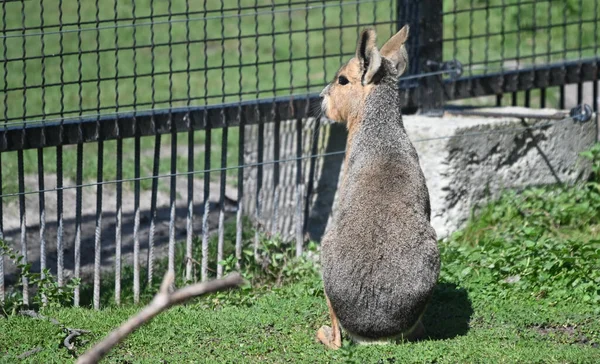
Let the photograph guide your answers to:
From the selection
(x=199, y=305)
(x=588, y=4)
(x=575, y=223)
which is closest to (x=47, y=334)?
(x=199, y=305)

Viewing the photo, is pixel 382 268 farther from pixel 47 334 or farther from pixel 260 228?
pixel 260 228

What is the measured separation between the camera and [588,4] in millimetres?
15508

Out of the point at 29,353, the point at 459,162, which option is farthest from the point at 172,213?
the point at 459,162

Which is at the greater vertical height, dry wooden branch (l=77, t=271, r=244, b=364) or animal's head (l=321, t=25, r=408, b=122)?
animal's head (l=321, t=25, r=408, b=122)

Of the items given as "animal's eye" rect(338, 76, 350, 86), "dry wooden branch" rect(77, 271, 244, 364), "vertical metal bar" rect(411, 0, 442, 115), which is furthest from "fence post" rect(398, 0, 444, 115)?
"dry wooden branch" rect(77, 271, 244, 364)

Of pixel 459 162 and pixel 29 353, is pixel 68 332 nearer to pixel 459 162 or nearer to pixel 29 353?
pixel 29 353

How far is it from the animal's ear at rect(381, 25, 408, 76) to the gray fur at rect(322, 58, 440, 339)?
95 cm

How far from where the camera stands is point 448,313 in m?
6.11

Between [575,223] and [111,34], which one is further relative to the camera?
[111,34]

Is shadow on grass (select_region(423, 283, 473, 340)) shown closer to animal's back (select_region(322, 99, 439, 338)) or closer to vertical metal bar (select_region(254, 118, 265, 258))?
animal's back (select_region(322, 99, 439, 338))

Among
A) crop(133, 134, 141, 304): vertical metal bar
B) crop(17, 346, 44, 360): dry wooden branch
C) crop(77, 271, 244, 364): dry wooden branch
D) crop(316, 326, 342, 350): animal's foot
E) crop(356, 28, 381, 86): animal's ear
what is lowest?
crop(17, 346, 44, 360): dry wooden branch

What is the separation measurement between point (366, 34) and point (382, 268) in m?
1.49

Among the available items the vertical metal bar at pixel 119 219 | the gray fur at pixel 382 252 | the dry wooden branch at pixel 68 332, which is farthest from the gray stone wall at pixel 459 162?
the dry wooden branch at pixel 68 332

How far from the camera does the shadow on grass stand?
582cm
